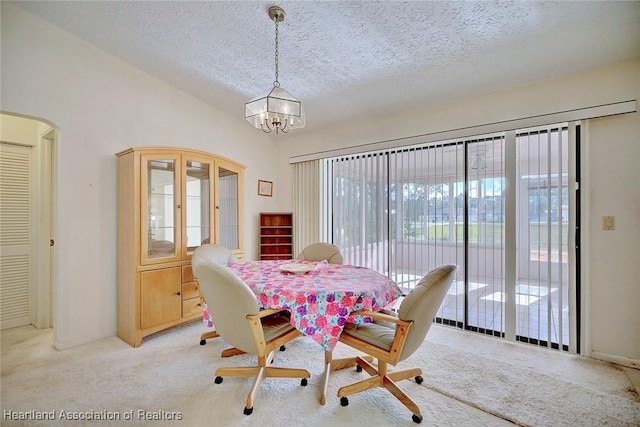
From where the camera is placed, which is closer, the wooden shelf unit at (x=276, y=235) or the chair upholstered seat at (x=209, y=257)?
the chair upholstered seat at (x=209, y=257)

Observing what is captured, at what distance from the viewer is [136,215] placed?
269 cm

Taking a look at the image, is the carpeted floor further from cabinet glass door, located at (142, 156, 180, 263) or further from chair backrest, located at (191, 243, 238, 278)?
cabinet glass door, located at (142, 156, 180, 263)

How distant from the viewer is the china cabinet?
106 inches

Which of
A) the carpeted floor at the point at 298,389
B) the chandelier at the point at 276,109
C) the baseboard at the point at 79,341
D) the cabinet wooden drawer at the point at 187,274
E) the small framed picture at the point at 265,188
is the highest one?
the chandelier at the point at 276,109

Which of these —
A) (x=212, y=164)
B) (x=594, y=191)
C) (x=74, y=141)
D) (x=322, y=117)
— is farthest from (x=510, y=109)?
(x=74, y=141)

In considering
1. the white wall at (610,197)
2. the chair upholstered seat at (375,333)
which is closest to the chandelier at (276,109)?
the chair upholstered seat at (375,333)

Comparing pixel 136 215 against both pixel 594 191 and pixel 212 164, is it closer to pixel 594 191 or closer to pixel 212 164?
pixel 212 164

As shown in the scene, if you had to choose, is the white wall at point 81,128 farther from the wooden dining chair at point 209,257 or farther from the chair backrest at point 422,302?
the chair backrest at point 422,302

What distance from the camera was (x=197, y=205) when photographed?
319cm

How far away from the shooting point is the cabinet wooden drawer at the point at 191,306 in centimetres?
296

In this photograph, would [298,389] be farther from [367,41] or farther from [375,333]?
[367,41]

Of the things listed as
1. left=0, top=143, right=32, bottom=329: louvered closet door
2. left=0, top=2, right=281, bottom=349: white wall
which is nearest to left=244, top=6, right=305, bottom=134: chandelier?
left=0, top=2, right=281, bottom=349: white wall

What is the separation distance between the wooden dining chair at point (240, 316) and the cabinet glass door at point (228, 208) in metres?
1.69

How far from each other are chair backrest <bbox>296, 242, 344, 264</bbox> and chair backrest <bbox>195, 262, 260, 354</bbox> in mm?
1340
